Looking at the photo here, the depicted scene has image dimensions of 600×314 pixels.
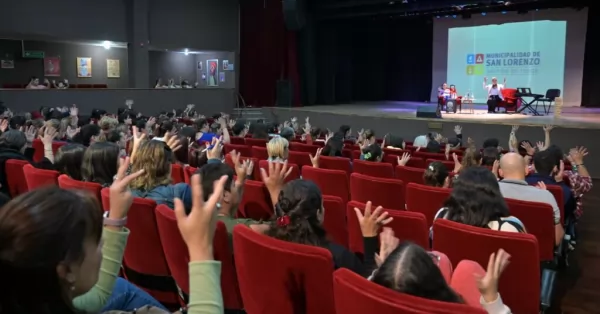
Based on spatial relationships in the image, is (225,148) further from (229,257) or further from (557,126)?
(557,126)

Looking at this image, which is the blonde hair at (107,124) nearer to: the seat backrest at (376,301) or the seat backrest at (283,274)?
the seat backrest at (283,274)

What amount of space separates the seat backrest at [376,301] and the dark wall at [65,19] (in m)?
14.2

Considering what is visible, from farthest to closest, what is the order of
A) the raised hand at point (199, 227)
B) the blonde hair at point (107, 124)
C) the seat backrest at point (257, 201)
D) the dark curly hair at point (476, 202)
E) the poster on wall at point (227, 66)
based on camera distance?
the poster on wall at point (227, 66) < the blonde hair at point (107, 124) < the seat backrest at point (257, 201) < the dark curly hair at point (476, 202) < the raised hand at point (199, 227)

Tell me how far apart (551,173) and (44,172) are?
4213 mm

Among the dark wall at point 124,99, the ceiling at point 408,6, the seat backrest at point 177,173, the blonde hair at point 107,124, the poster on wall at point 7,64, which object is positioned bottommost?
the seat backrest at point 177,173

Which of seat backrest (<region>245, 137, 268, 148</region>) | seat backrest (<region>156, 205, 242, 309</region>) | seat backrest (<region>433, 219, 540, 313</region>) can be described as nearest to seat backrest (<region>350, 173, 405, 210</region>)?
seat backrest (<region>433, 219, 540, 313</region>)

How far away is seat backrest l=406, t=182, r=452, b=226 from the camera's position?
3641mm

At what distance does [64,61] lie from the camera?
16.6 meters

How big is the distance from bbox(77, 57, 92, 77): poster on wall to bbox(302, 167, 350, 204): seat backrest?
14.3m

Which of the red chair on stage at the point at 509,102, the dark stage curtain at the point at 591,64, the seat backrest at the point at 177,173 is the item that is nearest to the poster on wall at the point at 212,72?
the red chair on stage at the point at 509,102

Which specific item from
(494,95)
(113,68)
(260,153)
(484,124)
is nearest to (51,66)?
(113,68)

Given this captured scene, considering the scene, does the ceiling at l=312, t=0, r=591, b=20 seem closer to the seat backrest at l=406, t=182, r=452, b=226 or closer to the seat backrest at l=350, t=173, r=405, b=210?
the seat backrest at l=350, t=173, r=405, b=210

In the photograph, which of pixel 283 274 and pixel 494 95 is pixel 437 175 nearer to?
pixel 283 274

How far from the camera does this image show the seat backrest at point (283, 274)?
6.61 ft
